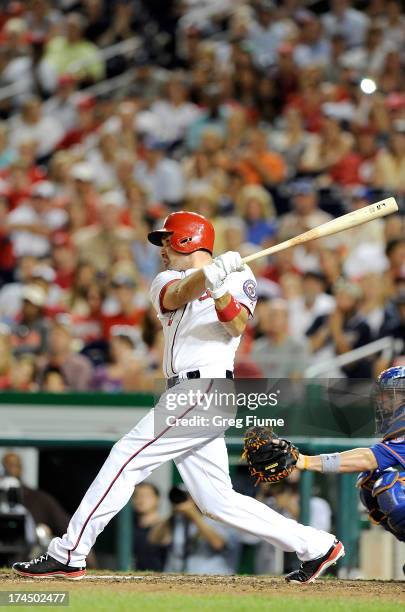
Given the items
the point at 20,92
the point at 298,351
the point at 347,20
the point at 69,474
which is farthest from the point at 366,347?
the point at 20,92

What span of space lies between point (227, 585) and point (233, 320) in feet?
4.08

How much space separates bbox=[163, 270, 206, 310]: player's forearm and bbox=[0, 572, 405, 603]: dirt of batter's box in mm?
1207

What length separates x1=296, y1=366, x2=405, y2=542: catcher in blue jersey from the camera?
17.7ft

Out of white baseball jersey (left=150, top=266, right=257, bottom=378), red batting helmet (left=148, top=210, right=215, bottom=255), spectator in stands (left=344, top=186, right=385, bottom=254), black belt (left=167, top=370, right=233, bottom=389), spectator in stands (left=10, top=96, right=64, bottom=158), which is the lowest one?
spectator in stands (left=344, top=186, right=385, bottom=254)

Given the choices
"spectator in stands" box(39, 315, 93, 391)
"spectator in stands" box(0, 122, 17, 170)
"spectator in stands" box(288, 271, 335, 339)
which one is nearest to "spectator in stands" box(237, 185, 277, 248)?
"spectator in stands" box(288, 271, 335, 339)

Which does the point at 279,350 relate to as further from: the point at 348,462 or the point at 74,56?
the point at 74,56

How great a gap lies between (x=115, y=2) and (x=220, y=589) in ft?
34.8

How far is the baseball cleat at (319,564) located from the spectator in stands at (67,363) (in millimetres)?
4142

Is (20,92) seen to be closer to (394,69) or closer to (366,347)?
(394,69)

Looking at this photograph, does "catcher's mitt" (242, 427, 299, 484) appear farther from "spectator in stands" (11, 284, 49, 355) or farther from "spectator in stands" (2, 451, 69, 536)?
"spectator in stands" (11, 284, 49, 355)

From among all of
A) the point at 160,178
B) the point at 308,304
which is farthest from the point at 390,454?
the point at 160,178

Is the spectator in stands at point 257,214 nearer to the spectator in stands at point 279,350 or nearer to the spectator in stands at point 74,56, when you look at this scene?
the spectator in stands at point 279,350

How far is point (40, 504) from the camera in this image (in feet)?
26.2

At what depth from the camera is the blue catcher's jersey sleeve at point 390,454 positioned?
5.44 meters
